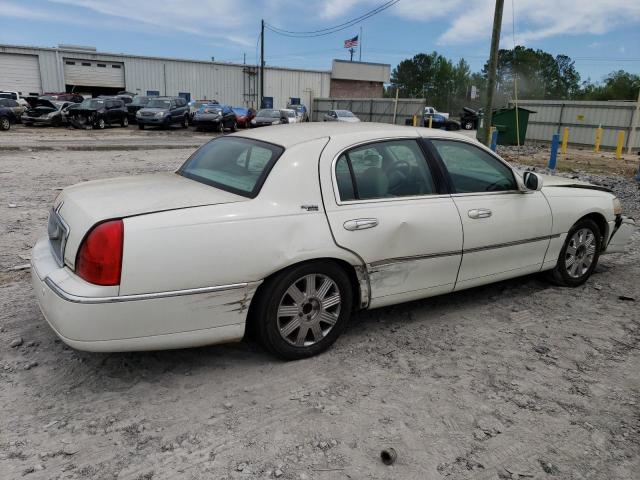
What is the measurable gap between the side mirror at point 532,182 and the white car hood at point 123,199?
2478 millimetres

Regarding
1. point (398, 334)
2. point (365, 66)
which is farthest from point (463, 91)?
point (398, 334)

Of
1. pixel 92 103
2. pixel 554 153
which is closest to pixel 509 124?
pixel 554 153

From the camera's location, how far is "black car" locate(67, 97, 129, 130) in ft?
87.8

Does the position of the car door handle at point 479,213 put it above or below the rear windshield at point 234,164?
below

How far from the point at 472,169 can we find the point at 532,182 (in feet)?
1.71

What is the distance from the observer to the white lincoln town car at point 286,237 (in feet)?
9.66

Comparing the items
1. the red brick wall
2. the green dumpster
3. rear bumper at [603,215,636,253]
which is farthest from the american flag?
rear bumper at [603,215,636,253]

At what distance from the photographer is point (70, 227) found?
317 cm

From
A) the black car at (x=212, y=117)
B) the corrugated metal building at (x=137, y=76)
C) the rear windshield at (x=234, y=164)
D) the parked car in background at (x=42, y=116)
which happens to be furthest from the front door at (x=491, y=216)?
the corrugated metal building at (x=137, y=76)

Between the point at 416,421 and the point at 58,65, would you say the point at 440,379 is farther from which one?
→ the point at 58,65

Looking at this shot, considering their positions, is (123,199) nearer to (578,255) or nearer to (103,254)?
(103,254)

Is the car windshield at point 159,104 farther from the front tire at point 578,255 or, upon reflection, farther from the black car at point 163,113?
the front tire at point 578,255

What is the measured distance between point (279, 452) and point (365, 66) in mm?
61729

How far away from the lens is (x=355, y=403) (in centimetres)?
311
